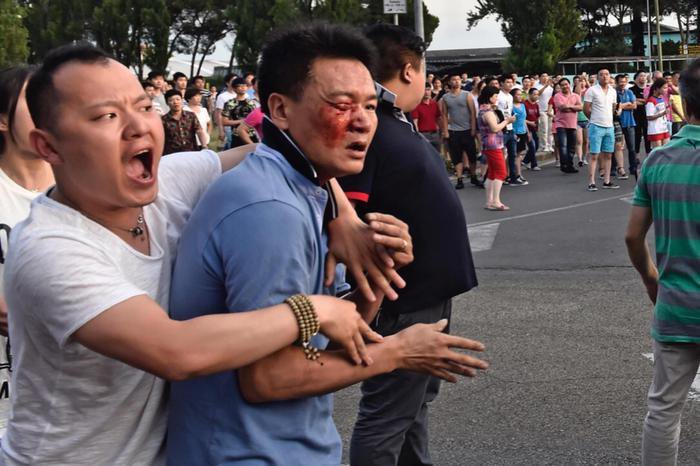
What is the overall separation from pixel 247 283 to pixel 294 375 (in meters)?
0.21

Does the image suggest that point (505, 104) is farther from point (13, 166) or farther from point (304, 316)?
point (304, 316)

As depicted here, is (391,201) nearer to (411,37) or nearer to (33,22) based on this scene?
(411,37)

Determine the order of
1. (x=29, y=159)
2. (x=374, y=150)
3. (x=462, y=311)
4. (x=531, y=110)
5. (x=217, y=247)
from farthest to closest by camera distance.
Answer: (x=531, y=110) < (x=462, y=311) < (x=374, y=150) < (x=29, y=159) < (x=217, y=247)

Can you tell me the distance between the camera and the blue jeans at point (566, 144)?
59.5ft

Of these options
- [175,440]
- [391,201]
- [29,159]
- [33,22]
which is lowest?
[175,440]

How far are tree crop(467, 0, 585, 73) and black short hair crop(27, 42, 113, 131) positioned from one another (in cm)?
5315

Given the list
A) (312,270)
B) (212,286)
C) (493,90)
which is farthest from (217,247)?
(493,90)

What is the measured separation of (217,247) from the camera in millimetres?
1925

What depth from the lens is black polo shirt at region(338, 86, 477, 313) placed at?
3.68m

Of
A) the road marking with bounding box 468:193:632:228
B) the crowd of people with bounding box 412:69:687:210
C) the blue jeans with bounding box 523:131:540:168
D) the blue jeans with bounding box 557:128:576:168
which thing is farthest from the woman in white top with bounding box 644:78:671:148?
the blue jeans with bounding box 523:131:540:168

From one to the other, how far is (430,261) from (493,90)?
11499mm

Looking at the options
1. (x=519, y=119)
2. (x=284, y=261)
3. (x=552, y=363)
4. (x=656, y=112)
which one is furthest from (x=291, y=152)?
(x=519, y=119)

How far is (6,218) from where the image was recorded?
3.31 m

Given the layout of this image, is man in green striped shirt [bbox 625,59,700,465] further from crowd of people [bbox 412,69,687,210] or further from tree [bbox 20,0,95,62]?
tree [bbox 20,0,95,62]
